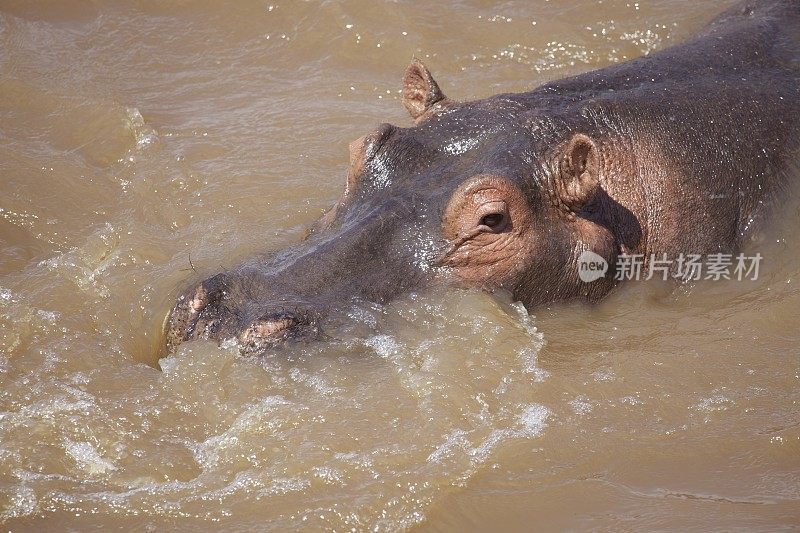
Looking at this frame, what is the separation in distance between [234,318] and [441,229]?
1.36 metres

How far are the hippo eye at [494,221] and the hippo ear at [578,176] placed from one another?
0.46 m

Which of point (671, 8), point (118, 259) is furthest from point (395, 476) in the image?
point (671, 8)

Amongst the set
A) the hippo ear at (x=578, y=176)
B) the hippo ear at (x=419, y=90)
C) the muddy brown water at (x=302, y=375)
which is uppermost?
the hippo ear at (x=419, y=90)

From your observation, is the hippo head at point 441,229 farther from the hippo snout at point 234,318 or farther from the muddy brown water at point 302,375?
the muddy brown water at point 302,375

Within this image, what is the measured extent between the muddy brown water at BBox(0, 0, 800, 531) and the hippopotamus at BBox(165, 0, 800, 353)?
20 centimetres

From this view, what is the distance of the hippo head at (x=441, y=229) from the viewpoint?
215 inches

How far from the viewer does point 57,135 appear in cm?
824

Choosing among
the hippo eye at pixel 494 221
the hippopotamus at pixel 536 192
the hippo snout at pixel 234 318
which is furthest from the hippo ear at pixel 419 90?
the hippo snout at pixel 234 318

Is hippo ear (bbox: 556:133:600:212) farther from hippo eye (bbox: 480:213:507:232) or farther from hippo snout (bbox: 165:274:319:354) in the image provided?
hippo snout (bbox: 165:274:319:354)

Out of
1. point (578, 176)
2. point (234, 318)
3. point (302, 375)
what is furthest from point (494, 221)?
point (234, 318)

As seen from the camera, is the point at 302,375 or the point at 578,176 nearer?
the point at 302,375

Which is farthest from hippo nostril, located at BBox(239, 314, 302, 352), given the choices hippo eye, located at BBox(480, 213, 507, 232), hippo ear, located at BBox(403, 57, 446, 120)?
hippo ear, located at BBox(403, 57, 446, 120)

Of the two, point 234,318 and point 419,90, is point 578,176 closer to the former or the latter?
point 419,90

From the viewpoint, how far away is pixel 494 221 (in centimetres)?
582
